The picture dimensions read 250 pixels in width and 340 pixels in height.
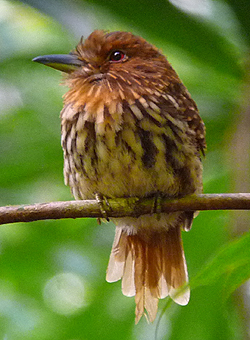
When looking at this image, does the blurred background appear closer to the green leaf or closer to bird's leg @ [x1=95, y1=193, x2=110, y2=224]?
bird's leg @ [x1=95, y1=193, x2=110, y2=224]

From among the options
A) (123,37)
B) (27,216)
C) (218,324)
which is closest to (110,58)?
(123,37)

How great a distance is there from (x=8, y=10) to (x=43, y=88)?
0.59m

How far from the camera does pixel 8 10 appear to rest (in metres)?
3.47

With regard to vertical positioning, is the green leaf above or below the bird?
below

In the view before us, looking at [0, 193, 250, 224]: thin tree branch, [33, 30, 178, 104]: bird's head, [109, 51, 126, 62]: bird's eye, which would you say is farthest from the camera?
[109, 51, 126, 62]: bird's eye

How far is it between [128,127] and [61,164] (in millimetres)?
1155

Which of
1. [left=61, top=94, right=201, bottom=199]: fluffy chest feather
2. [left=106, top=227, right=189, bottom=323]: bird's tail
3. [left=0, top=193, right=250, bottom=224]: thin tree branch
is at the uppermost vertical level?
[left=61, top=94, right=201, bottom=199]: fluffy chest feather

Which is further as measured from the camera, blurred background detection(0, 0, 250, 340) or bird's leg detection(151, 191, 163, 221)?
blurred background detection(0, 0, 250, 340)

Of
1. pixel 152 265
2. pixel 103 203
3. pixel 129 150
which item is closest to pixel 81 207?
pixel 103 203

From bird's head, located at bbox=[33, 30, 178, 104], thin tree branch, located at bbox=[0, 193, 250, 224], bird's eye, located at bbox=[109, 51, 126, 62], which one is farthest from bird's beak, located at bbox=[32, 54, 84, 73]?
thin tree branch, located at bbox=[0, 193, 250, 224]

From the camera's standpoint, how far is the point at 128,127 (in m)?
2.09

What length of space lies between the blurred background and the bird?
0.62 ft

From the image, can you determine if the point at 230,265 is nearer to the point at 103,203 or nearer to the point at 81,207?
the point at 81,207

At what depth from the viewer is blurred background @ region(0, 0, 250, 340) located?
250cm
